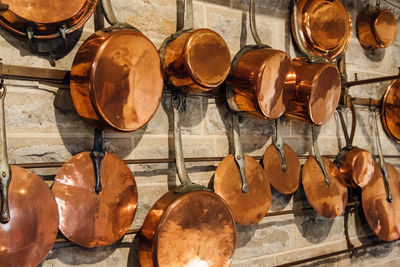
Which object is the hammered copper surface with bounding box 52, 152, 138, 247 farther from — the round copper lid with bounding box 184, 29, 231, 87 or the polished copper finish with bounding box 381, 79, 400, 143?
the polished copper finish with bounding box 381, 79, 400, 143

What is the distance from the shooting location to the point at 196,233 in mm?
1030

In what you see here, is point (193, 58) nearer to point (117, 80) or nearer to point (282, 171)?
point (117, 80)

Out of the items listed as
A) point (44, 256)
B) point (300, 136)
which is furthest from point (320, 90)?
point (44, 256)

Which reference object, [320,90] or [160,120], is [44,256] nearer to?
[160,120]

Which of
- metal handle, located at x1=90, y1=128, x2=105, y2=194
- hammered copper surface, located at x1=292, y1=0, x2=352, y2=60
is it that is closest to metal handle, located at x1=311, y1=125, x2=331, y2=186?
hammered copper surface, located at x1=292, y1=0, x2=352, y2=60

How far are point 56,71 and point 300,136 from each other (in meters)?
0.80

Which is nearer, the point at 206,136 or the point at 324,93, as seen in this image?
the point at 206,136

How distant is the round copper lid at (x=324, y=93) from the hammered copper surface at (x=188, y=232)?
1.42ft

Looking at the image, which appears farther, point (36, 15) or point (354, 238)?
point (354, 238)

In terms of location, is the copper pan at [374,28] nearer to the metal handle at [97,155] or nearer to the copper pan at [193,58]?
the copper pan at [193,58]

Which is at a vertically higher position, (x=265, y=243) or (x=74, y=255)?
(x=74, y=255)

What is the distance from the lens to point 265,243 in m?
1.28

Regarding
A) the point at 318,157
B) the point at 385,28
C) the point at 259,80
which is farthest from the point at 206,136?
the point at 385,28

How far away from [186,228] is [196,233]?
3cm
